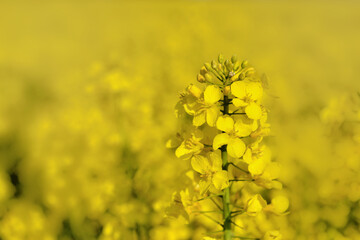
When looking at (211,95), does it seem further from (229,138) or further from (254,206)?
(254,206)

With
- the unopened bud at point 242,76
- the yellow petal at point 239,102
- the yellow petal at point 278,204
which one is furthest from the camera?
the yellow petal at point 278,204

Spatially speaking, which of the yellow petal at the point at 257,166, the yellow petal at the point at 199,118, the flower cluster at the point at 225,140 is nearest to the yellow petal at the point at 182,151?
the flower cluster at the point at 225,140

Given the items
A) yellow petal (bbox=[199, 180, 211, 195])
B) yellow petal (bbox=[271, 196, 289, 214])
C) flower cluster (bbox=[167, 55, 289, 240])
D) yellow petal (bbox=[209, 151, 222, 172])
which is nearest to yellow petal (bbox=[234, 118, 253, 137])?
flower cluster (bbox=[167, 55, 289, 240])

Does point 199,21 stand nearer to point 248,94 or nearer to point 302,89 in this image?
point 302,89

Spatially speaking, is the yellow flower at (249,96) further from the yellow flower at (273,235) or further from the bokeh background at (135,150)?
the yellow flower at (273,235)

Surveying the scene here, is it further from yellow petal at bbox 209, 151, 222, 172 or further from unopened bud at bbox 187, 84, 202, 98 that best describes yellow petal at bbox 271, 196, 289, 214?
unopened bud at bbox 187, 84, 202, 98

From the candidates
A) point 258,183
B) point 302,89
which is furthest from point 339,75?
point 258,183

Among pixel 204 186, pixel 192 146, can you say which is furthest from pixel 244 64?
pixel 204 186
